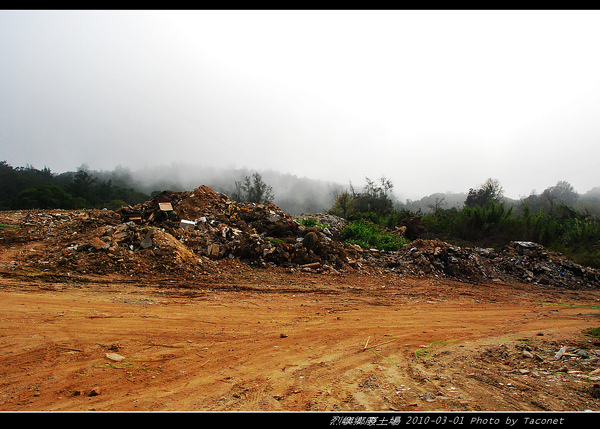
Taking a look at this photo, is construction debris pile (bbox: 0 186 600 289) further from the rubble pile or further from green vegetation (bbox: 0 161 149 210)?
green vegetation (bbox: 0 161 149 210)

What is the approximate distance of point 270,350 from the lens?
3.43 meters

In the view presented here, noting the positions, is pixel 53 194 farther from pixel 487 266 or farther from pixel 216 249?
A: pixel 487 266

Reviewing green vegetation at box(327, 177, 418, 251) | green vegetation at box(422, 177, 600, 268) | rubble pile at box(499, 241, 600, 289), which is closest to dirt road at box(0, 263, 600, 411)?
rubble pile at box(499, 241, 600, 289)

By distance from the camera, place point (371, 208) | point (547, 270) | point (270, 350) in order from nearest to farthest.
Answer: point (270, 350)
point (547, 270)
point (371, 208)

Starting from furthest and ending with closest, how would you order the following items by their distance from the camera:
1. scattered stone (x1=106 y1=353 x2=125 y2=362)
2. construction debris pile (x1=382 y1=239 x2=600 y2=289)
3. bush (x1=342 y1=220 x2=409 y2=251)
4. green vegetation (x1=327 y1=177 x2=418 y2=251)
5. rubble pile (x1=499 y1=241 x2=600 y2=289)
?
1. green vegetation (x1=327 y1=177 x2=418 y2=251)
2. bush (x1=342 y1=220 x2=409 y2=251)
3. rubble pile (x1=499 y1=241 x2=600 y2=289)
4. construction debris pile (x1=382 y1=239 x2=600 y2=289)
5. scattered stone (x1=106 y1=353 x2=125 y2=362)

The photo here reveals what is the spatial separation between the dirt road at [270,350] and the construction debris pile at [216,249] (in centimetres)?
90

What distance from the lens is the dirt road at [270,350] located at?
2.30 metres

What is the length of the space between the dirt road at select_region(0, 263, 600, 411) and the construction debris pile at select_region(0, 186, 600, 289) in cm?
90

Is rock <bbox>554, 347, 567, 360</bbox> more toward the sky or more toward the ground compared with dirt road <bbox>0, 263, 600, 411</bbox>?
more toward the sky

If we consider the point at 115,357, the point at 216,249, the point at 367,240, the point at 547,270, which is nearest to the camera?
the point at 115,357

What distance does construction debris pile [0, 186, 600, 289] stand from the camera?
24.2ft

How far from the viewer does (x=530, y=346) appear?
3732 millimetres

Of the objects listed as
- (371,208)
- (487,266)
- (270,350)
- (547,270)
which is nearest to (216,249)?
(270,350)

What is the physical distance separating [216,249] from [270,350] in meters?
5.63
